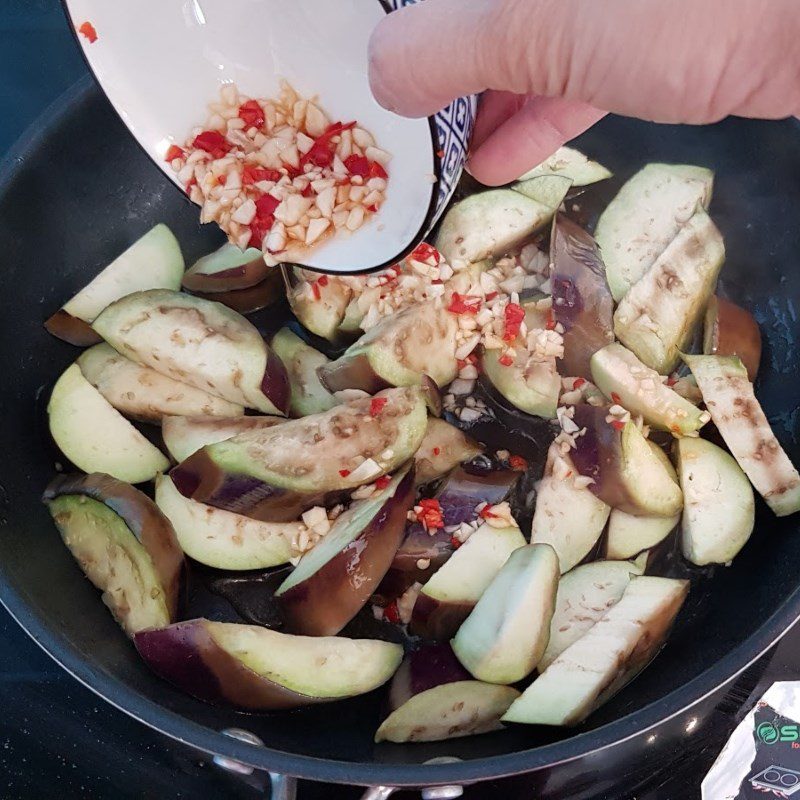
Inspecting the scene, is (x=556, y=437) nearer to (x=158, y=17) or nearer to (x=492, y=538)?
(x=492, y=538)

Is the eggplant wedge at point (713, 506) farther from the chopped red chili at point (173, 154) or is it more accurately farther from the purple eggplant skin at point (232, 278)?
the chopped red chili at point (173, 154)

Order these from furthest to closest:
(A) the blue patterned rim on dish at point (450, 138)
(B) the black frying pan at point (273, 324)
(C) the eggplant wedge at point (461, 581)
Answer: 1. (C) the eggplant wedge at point (461, 581)
2. (A) the blue patterned rim on dish at point (450, 138)
3. (B) the black frying pan at point (273, 324)

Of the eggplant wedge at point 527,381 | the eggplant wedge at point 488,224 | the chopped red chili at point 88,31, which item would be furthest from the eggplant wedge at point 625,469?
the chopped red chili at point 88,31

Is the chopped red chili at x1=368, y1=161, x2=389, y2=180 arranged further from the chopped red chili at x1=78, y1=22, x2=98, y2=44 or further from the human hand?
the chopped red chili at x1=78, y1=22, x2=98, y2=44

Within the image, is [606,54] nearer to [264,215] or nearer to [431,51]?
[431,51]

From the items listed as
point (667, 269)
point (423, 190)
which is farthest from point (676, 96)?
point (667, 269)

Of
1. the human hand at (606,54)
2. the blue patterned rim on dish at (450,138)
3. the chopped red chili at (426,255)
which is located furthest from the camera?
the chopped red chili at (426,255)

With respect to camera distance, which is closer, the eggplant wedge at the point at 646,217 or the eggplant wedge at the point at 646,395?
the eggplant wedge at the point at 646,395
